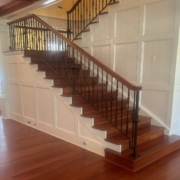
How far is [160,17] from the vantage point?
11.4 ft

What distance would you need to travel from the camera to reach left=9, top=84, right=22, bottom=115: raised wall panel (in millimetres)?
4948

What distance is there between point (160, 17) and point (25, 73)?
10.3ft

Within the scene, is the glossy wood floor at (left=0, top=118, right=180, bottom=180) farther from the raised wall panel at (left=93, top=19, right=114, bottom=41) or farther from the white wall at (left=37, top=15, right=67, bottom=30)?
the white wall at (left=37, top=15, right=67, bottom=30)

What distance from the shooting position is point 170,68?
3398mm

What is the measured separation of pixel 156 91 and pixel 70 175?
215 centimetres

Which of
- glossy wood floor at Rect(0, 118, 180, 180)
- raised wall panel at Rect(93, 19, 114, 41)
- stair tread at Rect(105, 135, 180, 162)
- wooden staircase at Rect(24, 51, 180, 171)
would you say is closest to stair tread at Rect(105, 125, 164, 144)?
wooden staircase at Rect(24, 51, 180, 171)

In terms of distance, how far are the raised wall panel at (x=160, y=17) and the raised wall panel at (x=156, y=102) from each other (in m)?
1.13

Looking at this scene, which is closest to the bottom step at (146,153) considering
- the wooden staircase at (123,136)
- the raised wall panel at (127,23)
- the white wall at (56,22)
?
the wooden staircase at (123,136)

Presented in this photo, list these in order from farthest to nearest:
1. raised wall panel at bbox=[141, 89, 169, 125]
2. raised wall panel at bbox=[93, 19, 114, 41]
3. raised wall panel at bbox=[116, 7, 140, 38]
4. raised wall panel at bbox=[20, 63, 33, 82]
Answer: raised wall panel at bbox=[20, 63, 33, 82] < raised wall panel at bbox=[93, 19, 114, 41] < raised wall panel at bbox=[116, 7, 140, 38] < raised wall panel at bbox=[141, 89, 169, 125]

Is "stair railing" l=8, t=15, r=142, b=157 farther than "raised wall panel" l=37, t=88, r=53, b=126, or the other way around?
"raised wall panel" l=37, t=88, r=53, b=126

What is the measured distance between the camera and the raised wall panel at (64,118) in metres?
3.64

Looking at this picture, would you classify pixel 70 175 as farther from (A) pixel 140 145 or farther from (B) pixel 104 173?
(A) pixel 140 145

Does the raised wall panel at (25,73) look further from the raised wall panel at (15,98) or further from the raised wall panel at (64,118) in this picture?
the raised wall panel at (64,118)

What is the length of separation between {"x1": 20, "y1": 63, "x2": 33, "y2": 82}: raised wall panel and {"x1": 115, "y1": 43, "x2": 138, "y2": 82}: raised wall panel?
197 cm
